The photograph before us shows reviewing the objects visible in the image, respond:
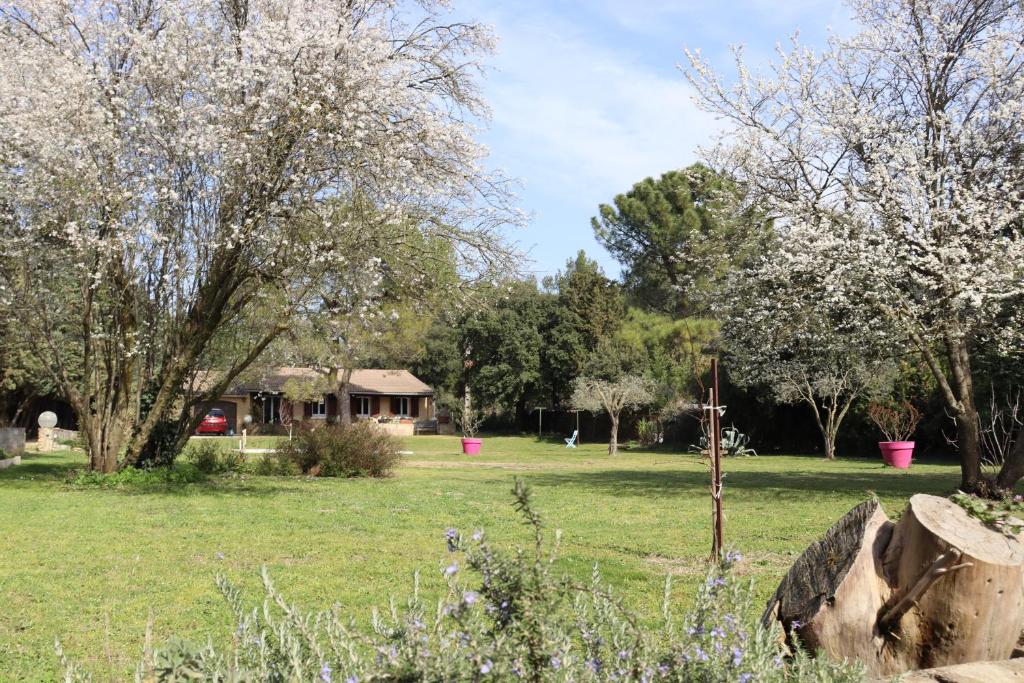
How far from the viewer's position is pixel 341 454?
61.4 ft

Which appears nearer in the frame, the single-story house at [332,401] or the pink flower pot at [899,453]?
the pink flower pot at [899,453]

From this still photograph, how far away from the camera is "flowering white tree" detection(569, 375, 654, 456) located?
34344 millimetres

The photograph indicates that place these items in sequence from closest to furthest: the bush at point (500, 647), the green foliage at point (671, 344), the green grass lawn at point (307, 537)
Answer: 1. the bush at point (500, 647)
2. the green grass lawn at point (307, 537)
3. the green foliage at point (671, 344)

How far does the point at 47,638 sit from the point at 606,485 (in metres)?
13.1

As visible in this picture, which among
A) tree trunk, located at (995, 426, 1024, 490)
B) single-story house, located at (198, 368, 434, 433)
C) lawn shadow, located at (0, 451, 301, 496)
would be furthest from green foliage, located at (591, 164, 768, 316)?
single-story house, located at (198, 368, 434, 433)

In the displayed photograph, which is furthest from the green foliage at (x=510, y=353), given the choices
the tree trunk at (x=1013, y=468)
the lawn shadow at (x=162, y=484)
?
the tree trunk at (x=1013, y=468)

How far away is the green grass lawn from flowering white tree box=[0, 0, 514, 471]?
10.8 feet

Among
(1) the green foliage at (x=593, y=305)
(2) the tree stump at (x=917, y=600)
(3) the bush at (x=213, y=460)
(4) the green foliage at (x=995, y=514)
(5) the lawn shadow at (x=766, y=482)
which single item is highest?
(1) the green foliage at (x=593, y=305)

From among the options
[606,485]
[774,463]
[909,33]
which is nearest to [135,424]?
[606,485]

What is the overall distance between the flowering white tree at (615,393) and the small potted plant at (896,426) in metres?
9.46

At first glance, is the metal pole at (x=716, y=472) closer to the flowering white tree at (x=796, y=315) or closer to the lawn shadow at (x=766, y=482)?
the flowering white tree at (x=796, y=315)

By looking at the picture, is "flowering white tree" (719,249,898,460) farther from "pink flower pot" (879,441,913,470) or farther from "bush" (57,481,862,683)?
"bush" (57,481,862,683)

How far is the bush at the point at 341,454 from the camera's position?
1870 centimetres

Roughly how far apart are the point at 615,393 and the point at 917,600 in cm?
3094
